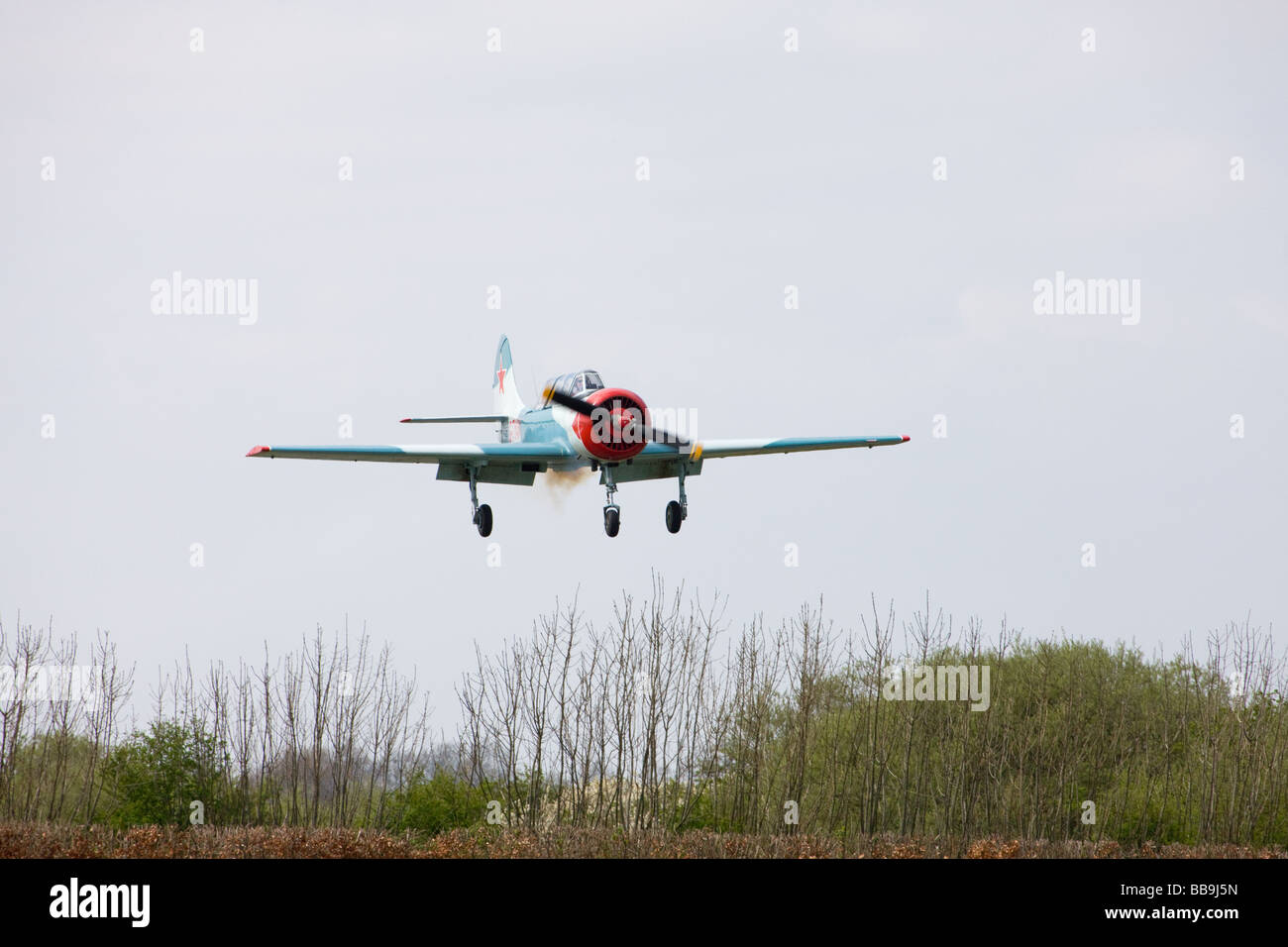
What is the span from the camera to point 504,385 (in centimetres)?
3628

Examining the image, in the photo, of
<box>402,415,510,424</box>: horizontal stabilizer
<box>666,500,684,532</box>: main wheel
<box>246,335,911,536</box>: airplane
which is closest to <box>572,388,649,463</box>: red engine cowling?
<box>246,335,911,536</box>: airplane

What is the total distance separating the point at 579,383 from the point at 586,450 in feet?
4.37

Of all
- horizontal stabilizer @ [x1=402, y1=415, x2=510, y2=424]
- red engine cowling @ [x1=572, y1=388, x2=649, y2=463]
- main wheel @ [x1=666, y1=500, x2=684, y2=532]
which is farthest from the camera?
horizontal stabilizer @ [x1=402, y1=415, x2=510, y2=424]

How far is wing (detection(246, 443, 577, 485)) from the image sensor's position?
25.7 m

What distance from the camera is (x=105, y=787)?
35469 millimetres

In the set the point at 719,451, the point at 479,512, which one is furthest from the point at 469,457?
the point at 719,451

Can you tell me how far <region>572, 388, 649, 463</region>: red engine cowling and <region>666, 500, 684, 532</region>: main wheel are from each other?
2.04 meters

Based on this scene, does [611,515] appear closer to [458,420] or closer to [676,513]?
[676,513]

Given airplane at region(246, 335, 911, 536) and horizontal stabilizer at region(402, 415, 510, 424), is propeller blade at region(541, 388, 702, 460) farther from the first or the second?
horizontal stabilizer at region(402, 415, 510, 424)

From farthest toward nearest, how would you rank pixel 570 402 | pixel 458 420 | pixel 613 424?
pixel 458 420 → pixel 570 402 → pixel 613 424

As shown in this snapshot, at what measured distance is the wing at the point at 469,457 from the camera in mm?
25703
